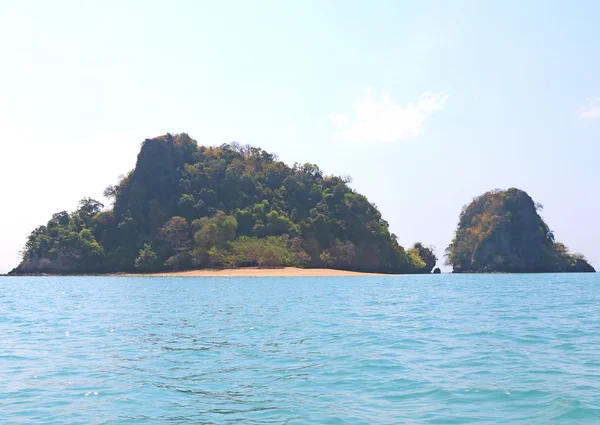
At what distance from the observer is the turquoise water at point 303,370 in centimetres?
926

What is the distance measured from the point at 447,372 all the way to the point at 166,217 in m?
92.3

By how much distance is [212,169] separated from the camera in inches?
4087

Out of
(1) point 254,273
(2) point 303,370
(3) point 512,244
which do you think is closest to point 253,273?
(1) point 254,273

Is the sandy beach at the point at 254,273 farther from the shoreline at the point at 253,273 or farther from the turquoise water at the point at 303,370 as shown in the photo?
the turquoise water at the point at 303,370

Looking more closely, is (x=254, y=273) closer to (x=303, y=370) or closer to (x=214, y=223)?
(x=214, y=223)

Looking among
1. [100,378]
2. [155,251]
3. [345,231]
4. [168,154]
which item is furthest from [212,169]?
[100,378]

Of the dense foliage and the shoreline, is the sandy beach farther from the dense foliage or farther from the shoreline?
the dense foliage

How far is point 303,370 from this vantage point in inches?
489

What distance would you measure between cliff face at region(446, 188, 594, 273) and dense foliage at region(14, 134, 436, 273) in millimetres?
20456

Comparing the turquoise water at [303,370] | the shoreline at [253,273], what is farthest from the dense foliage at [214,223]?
the turquoise water at [303,370]

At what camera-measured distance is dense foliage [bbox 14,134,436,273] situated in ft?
305

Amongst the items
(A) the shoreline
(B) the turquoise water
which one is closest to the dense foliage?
(A) the shoreline

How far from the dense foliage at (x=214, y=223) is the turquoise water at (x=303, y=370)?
70297 millimetres

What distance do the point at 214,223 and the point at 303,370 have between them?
81.6m
